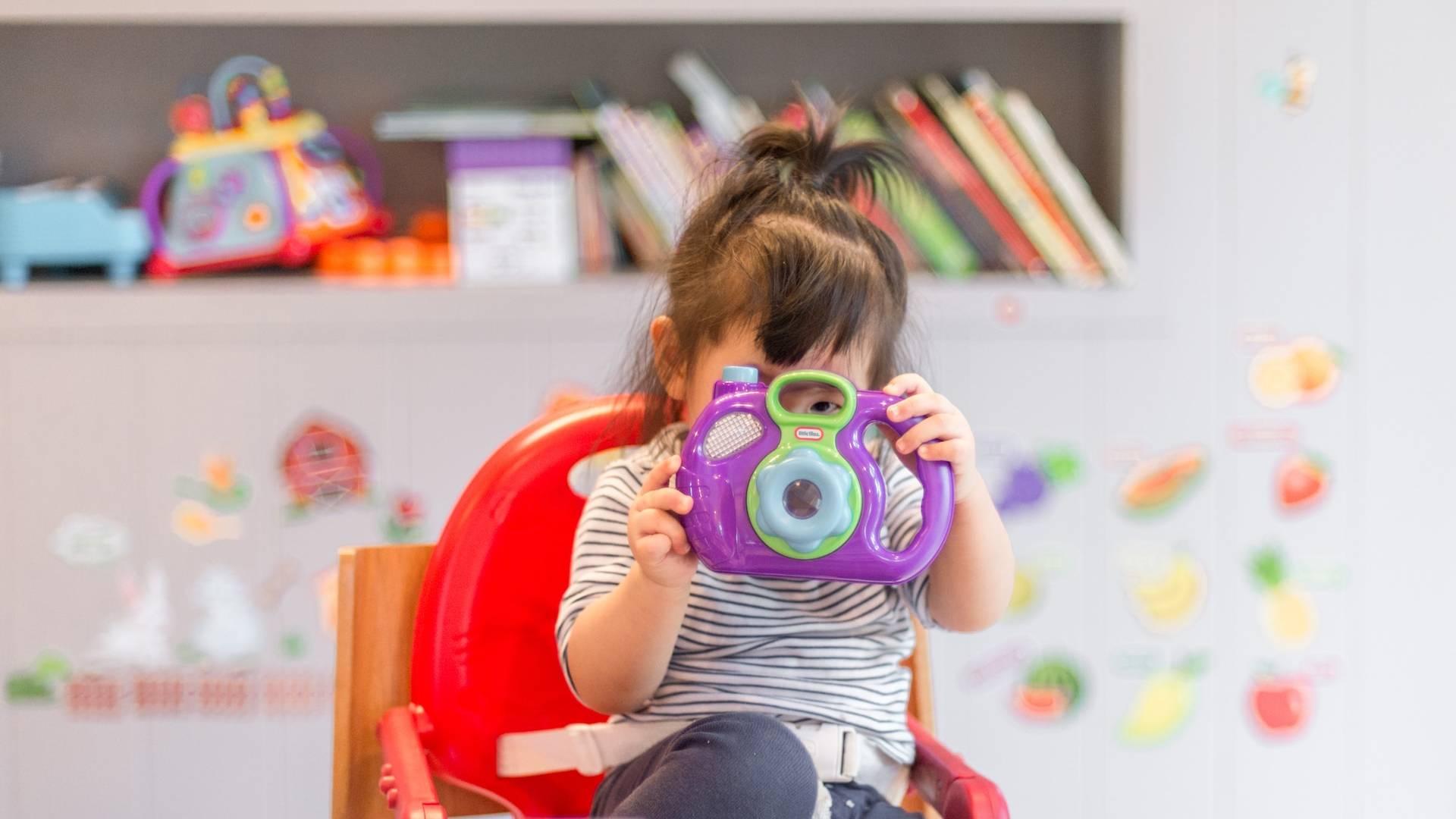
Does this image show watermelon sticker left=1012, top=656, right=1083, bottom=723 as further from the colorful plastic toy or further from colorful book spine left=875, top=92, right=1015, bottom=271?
the colorful plastic toy

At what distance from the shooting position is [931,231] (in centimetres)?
154

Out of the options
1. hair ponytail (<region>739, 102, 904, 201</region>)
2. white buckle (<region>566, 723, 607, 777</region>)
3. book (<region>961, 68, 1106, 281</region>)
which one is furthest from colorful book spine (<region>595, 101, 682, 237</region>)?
white buckle (<region>566, 723, 607, 777</region>)

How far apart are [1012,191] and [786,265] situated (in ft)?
2.61

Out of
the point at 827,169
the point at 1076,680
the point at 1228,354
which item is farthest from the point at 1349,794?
the point at 827,169

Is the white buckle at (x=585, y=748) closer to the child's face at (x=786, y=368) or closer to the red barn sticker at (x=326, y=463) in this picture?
the child's face at (x=786, y=368)

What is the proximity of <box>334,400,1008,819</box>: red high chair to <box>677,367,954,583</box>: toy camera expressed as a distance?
24cm

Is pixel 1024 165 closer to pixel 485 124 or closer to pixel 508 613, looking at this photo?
pixel 485 124

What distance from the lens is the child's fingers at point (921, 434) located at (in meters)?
0.71

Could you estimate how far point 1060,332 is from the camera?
1.51 meters

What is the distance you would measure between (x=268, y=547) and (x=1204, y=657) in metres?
1.10

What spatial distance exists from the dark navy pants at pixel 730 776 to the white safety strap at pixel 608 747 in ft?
0.16

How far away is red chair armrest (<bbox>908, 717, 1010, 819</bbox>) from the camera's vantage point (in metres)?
0.78

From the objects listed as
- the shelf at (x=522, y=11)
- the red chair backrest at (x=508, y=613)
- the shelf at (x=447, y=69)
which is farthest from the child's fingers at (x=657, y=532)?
the shelf at (x=447, y=69)

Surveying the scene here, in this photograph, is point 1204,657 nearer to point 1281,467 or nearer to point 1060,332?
point 1281,467
